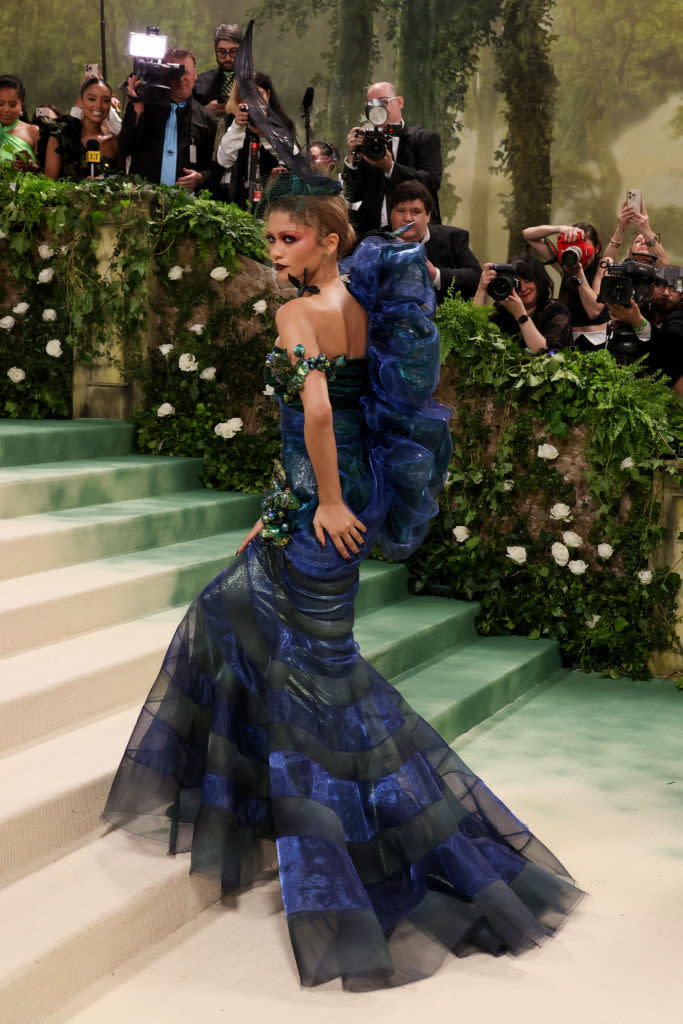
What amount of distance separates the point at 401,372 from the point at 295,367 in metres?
0.29

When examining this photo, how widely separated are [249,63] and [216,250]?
9.66 ft

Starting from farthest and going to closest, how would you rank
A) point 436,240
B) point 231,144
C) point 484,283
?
point 231,144
point 436,240
point 484,283

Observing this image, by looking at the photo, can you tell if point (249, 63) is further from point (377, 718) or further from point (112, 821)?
point (112, 821)

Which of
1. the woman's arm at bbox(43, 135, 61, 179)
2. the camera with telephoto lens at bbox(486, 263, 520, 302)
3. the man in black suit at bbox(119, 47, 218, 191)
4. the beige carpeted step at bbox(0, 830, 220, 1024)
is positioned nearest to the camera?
the beige carpeted step at bbox(0, 830, 220, 1024)

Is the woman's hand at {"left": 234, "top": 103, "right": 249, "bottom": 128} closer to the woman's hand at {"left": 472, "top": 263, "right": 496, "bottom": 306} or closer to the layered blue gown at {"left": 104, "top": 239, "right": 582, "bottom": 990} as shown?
the woman's hand at {"left": 472, "top": 263, "right": 496, "bottom": 306}

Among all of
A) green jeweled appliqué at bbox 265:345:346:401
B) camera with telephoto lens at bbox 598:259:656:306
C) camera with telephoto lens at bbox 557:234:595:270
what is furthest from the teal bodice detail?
camera with telephoto lens at bbox 557:234:595:270

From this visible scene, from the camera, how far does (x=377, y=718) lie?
3.04 meters

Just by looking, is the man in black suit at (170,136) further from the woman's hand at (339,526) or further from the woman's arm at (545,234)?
the woman's hand at (339,526)

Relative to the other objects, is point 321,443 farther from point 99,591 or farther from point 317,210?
point 99,591

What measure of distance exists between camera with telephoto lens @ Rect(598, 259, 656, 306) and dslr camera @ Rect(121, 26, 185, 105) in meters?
2.80

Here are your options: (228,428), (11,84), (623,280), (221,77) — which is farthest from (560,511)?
(11,84)

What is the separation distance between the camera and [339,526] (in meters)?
2.96

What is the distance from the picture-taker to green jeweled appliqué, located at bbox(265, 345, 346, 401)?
2.85 meters

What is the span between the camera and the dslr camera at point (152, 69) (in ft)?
21.2
